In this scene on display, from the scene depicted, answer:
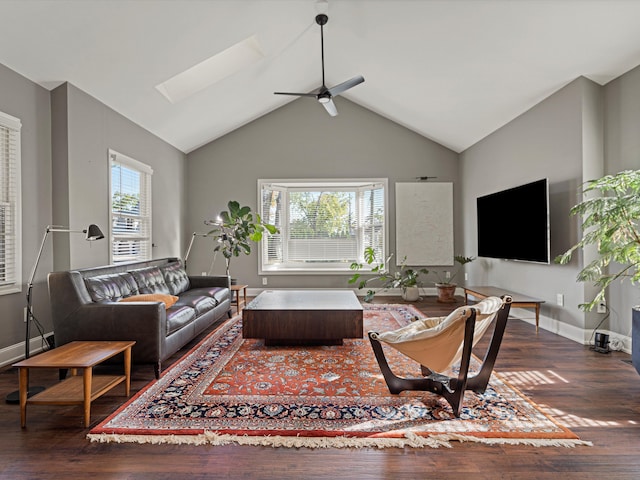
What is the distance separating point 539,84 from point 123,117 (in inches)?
201

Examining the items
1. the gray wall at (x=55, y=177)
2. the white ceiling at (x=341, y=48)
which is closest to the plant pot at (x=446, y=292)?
the white ceiling at (x=341, y=48)

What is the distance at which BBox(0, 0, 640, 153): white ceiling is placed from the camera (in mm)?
3037

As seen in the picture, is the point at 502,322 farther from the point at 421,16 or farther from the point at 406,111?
the point at 406,111

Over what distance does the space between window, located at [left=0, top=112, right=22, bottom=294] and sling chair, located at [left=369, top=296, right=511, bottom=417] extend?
10.8ft

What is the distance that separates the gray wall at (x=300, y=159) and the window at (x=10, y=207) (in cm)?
364

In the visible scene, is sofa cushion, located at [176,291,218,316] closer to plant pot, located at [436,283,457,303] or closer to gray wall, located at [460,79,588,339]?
plant pot, located at [436,283,457,303]

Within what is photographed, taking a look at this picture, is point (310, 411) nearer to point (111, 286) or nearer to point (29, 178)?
point (111, 286)

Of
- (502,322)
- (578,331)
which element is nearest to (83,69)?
(502,322)

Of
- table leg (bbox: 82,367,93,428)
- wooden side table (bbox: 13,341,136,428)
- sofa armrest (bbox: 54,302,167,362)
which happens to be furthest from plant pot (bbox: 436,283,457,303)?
table leg (bbox: 82,367,93,428)

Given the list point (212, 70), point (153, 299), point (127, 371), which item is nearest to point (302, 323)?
point (153, 299)

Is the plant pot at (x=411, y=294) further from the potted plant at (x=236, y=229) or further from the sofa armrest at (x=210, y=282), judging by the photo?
the sofa armrest at (x=210, y=282)

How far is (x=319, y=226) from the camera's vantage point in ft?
23.3

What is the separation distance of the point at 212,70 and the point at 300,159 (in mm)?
2415

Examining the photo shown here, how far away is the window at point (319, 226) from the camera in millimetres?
6996
